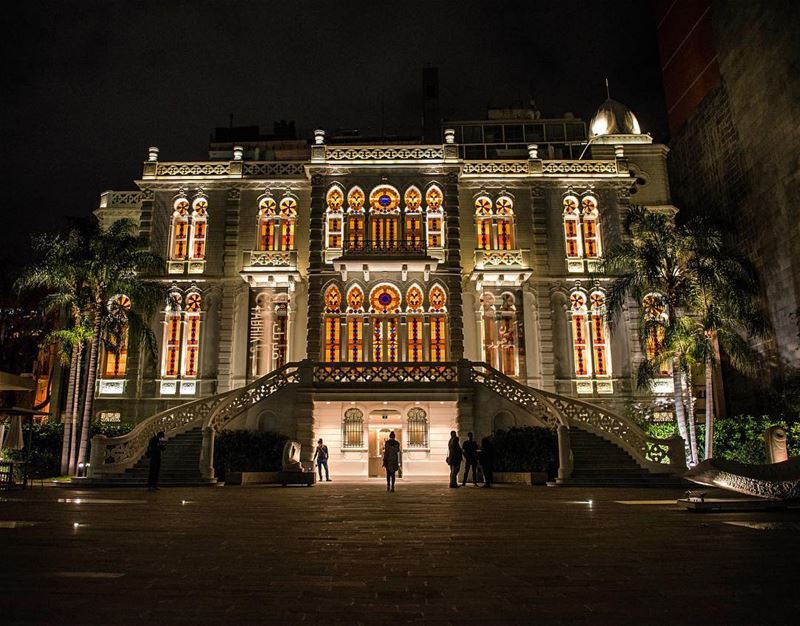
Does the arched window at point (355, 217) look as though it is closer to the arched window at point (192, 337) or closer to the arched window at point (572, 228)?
the arched window at point (192, 337)

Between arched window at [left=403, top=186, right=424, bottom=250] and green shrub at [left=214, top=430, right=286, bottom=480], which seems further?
arched window at [left=403, top=186, right=424, bottom=250]

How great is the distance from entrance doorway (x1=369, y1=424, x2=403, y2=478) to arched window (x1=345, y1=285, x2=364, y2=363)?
137 inches

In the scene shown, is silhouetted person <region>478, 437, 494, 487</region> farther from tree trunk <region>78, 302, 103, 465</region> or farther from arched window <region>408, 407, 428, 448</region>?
tree trunk <region>78, 302, 103, 465</region>

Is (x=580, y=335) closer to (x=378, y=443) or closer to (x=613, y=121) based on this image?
(x=378, y=443)

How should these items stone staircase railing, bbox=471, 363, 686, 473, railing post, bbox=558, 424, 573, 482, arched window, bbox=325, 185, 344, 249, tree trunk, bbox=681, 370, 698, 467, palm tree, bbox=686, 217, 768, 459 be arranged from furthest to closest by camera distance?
arched window, bbox=325, 185, 344, 249 → palm tree, bbox=686, 217, 768, 459 → tree trunk, bbox=681, 370, 698, 467 → stone staircase railing, bbox=471, 363, 686, 473 → railing post, bbox=558, 424, 573, 482

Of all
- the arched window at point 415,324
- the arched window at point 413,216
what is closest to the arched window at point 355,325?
the arched window at point 415,324

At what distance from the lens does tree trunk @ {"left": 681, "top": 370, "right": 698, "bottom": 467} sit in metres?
23.9

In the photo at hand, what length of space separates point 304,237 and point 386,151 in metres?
6.16

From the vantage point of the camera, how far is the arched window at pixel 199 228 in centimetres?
3269

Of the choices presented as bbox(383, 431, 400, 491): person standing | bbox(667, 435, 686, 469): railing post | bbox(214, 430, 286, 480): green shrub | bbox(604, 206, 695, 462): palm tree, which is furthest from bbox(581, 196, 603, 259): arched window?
bbox(214, 430, 286, 480): green shrub

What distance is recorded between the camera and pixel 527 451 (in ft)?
75.8

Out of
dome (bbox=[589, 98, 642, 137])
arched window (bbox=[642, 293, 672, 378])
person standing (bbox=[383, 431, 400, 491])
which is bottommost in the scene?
person standing (bbox=[383, 431, 400, 491])

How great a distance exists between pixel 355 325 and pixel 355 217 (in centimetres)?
564

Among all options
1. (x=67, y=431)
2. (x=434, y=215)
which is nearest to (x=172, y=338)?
(x=67, y=431)
